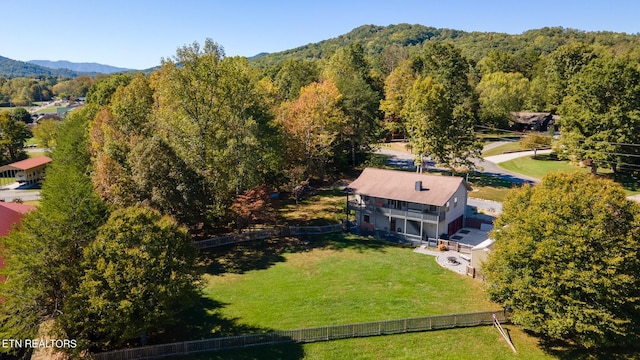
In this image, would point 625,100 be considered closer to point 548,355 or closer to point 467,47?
point 548,355

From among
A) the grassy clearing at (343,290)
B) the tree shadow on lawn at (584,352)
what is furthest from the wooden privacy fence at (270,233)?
the tree shadow on lawn at (584,352)

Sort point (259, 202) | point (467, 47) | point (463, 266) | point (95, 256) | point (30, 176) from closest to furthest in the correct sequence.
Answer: point (95, 256), point (463, 266), point (259, 202), point (30, 176), point (467, 47)

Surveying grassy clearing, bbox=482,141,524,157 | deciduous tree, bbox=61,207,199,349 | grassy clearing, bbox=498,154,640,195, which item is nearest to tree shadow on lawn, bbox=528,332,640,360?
deciduous tree, bbox=61,207,199,349

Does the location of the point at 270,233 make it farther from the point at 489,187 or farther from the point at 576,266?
the point at 489,187

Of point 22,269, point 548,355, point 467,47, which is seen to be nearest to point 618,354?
point 548,355

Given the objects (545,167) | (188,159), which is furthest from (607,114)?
(188,159)

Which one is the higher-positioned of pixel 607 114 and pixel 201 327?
pixel 607 114
